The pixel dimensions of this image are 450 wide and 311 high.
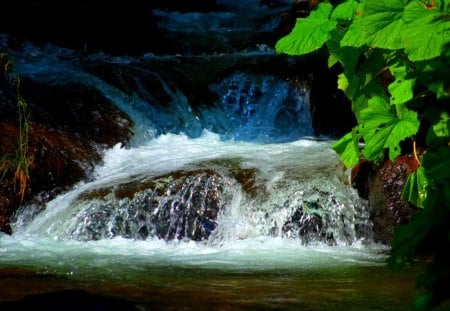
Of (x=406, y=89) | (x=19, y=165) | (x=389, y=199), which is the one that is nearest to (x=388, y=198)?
(x=389, y=199)

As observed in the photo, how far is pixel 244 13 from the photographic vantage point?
19.5 meters

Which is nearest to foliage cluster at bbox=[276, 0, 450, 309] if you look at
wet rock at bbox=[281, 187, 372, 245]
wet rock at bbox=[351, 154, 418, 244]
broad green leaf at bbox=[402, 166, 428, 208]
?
broad green leaf at bbox=[402, 166, 428, 208]

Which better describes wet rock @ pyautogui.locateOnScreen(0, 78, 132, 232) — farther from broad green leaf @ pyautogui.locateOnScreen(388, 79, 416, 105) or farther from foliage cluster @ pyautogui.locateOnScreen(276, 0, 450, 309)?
broad green leaf @ pyautogui.locateOnScreen(388, 79, 416, 105)

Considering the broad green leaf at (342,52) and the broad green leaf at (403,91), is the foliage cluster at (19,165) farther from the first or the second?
the broad green leaf at (403,91)

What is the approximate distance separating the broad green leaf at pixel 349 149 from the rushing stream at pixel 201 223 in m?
1.56

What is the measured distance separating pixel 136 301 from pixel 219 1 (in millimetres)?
19165

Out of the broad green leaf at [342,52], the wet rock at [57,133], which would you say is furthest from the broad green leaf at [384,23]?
the wet rock at [57,133]

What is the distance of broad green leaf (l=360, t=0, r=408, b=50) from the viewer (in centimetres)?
119

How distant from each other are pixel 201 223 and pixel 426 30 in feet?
16.4

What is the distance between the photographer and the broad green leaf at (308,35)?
144cm

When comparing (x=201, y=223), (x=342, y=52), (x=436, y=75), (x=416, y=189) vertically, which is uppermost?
(x=342, y=52)

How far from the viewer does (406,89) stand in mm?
1299

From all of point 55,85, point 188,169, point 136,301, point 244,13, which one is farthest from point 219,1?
point 136,301

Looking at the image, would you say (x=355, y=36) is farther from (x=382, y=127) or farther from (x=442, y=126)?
(x=442, y=126)
